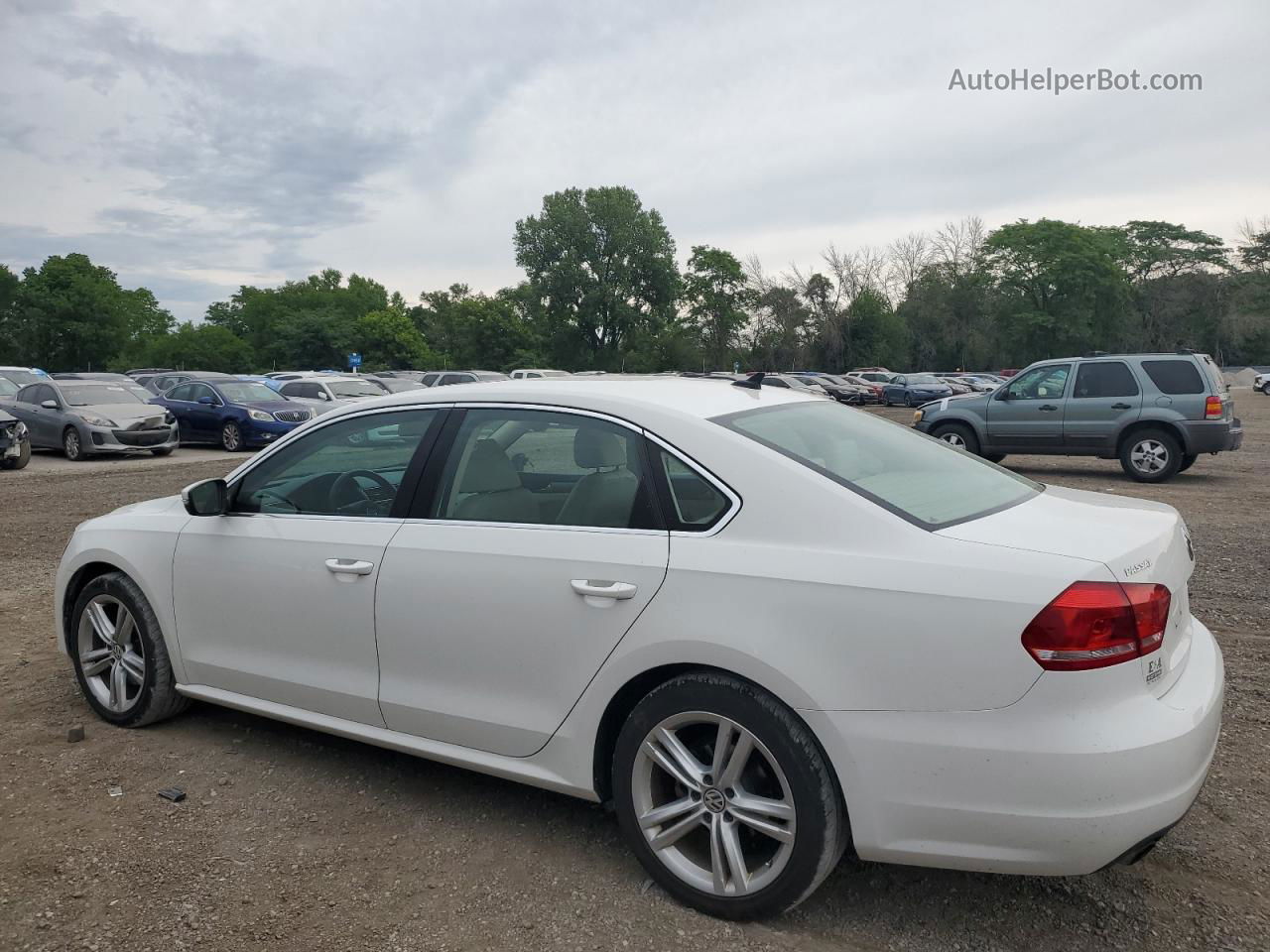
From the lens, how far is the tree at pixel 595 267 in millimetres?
73500

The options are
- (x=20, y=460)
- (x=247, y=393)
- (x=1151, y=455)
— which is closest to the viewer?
(x=1151, y=455)

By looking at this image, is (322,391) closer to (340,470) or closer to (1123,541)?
(340,470)

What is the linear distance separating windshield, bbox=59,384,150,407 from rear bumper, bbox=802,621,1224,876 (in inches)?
813

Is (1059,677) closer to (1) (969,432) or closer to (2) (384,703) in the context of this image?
(2) (384,703)

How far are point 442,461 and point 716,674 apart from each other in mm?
1330

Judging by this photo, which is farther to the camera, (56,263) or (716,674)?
(56,263)

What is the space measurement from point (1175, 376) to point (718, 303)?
6665 centimetres

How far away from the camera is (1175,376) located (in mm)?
13289

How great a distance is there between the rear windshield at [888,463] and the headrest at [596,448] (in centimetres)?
34

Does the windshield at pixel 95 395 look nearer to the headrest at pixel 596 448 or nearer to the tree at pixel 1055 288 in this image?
the headrest at pixel 596 448

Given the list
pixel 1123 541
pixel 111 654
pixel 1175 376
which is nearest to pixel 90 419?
pixel 111 654

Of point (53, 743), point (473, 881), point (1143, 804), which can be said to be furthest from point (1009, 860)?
point (53, 743)

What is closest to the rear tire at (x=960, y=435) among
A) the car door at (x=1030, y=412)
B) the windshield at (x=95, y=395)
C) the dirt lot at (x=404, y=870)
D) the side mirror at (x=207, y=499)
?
the car door at (x=1030, y=412)

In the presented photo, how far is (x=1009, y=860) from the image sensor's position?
243 cm
